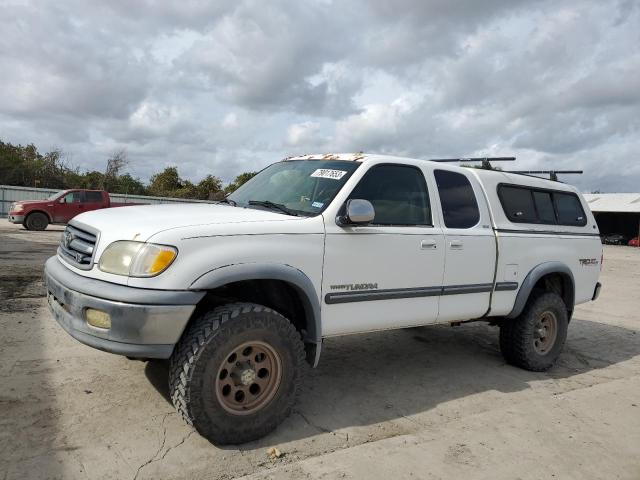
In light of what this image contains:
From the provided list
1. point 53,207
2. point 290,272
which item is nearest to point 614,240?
point 53,207

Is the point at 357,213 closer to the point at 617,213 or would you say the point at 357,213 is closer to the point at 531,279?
the point at 531,279

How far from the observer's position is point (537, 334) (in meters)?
5.21

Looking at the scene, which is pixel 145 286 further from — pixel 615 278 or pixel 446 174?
pixel 615 278

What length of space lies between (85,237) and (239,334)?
1235 millimetres

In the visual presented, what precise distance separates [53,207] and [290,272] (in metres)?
17.7

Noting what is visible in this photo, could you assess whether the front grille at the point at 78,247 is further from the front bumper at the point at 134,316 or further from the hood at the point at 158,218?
the front bumper at the point at 134,316

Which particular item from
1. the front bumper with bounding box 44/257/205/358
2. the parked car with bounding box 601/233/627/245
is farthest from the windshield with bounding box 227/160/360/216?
the parked car with bounding box 601/233/627/245

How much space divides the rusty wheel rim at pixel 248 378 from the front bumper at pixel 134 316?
1.25 feet

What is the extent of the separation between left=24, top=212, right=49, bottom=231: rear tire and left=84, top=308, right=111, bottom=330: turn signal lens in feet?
A: 57.1

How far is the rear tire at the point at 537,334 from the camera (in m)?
5.08

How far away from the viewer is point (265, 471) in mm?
2891

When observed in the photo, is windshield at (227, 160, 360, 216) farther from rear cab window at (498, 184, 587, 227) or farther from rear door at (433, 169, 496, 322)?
rear cab window at (498, 184, 587, 227)

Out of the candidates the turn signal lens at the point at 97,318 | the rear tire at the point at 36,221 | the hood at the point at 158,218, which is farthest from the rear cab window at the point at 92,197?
the turn signal lens at the point at 97,318

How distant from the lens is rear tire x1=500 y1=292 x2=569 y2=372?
16.7 feet
